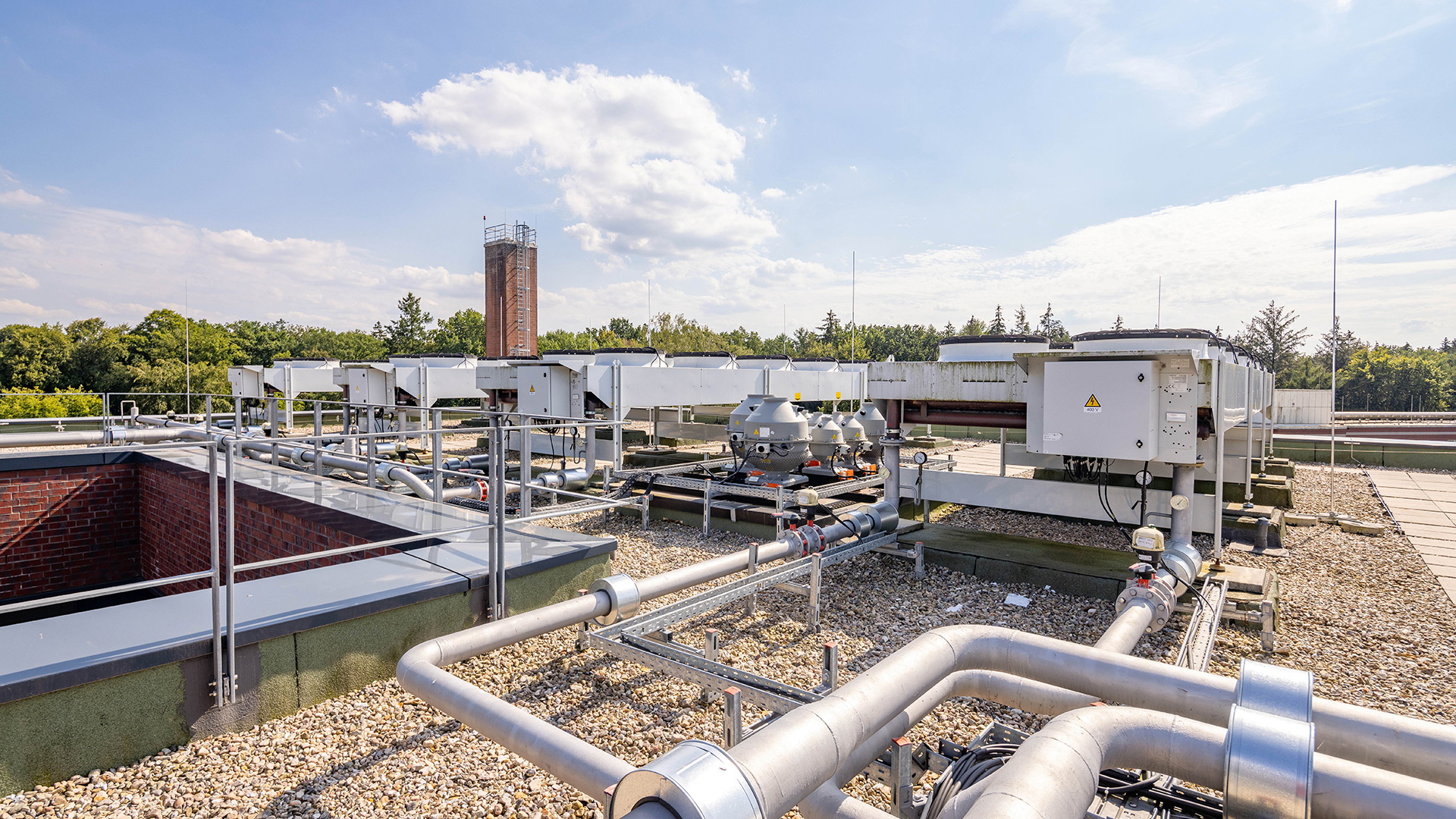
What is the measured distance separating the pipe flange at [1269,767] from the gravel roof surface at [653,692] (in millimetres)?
1787

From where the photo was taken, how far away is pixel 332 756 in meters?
3.56

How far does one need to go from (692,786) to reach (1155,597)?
4311 mm

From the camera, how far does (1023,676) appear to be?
299 cm

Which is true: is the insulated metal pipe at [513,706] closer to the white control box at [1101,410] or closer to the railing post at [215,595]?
the railing post at [215,595]

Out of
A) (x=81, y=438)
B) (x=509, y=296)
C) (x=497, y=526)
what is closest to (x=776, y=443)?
(x=497, y=526)

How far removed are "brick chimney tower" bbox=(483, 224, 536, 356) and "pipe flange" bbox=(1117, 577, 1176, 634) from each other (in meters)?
40.3

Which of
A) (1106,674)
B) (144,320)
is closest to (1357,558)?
(1106,674)

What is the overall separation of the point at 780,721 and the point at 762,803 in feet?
1.07

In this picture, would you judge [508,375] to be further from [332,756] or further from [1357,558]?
[1357,558]

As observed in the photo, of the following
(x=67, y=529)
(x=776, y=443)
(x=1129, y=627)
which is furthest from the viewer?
(x=776, y=443)

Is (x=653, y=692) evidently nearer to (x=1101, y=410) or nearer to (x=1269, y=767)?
(x=1269, y=767)

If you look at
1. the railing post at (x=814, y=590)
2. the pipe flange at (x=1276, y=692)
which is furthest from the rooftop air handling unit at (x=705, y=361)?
the pipe flange at (x=1276, y=692)

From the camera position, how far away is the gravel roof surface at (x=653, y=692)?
3223mm

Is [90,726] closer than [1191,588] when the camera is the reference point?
Yes
